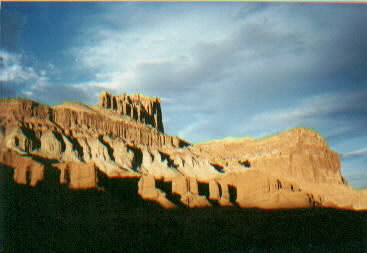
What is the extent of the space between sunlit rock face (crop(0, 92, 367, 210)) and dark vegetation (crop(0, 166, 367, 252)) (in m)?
2.79

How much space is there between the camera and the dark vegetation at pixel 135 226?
27188 millimetres

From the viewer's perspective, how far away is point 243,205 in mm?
57438

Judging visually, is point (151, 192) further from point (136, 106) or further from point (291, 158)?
point (136, 106)

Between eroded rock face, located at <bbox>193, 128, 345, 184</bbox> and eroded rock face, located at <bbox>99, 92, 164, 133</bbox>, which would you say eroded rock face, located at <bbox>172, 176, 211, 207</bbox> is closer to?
eroded rock face, located at <bbox>193, 128, 345, 184</bbox>

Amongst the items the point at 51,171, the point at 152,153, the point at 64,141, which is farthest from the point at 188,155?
the point at 51,171

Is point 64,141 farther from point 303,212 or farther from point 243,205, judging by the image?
point 303,212

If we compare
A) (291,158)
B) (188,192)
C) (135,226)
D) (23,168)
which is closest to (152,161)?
(188,192)

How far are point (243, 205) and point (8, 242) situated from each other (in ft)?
137

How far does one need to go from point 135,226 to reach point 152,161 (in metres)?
38.5

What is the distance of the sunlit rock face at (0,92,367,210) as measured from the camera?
4719 centimetres

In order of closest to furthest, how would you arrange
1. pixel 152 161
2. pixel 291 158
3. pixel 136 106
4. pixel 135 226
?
pixel 135 226 → pixel 152 161 → pixel 291 158 → pixel 136 106

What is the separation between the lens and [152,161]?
72375 millimetres

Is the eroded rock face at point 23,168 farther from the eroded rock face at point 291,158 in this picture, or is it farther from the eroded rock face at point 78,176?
the eroded rock face at point 291,158

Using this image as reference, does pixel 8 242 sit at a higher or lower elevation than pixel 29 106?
lower
